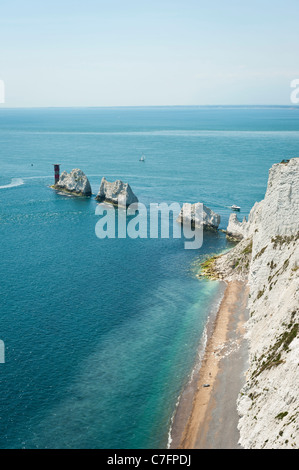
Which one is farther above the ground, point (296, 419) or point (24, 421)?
point (296, 419)

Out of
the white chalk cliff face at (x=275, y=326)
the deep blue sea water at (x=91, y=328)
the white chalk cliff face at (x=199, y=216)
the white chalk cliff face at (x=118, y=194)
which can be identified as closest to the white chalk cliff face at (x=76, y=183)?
the white chalk cliff face at (x=118, y=194)

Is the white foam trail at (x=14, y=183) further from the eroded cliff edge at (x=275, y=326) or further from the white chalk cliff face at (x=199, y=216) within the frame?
the eroded cliff edge at (x=275, y=326)

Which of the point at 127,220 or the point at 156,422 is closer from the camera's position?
the point at 156,422

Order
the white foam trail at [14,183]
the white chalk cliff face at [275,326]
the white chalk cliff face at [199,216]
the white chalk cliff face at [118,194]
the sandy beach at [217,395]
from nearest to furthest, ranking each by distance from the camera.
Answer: the white chalk cliff face at [275,326]
the sandy beach at [217,395]
the white chalk cliff face at [199,216]
the white chalk cliff face at [118,194]
the white foam trail at [14,183]

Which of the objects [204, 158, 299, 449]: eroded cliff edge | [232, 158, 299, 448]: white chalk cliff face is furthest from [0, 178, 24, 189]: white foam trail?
[204, 158, 299, 449]: eroded cliff edge

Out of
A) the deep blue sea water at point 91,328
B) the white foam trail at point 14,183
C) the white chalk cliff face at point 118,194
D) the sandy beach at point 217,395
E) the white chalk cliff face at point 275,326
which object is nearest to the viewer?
the white chalk cliff face at point 275,326

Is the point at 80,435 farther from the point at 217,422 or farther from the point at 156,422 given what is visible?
the point at 217,422

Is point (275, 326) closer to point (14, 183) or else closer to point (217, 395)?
point (217, 395)

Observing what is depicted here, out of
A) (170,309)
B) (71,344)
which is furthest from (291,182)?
(71,344)
